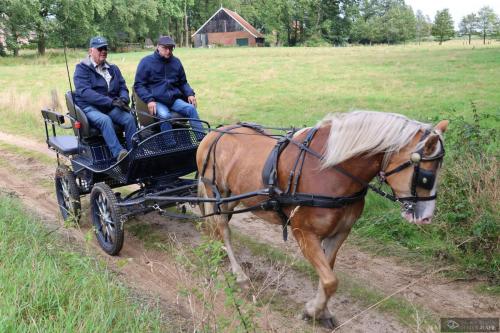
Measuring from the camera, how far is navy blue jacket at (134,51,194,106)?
6.34m

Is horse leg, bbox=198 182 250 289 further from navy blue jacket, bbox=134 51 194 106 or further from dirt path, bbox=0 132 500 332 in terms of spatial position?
navy blue jacket, bbox=134 51 194 106

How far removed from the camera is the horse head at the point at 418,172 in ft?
10.6

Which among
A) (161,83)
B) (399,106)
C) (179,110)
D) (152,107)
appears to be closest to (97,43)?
(161,83)

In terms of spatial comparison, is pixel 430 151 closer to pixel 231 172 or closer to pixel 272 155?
pixel 272 155

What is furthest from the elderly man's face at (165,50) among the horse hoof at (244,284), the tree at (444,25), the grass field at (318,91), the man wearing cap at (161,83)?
the tree at (444,25)

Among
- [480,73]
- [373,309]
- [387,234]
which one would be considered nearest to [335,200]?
[373,309]

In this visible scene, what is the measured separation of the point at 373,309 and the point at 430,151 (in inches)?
67.8

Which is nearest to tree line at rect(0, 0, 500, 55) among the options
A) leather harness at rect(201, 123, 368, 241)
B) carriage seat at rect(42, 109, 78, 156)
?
carriage seat at rect(42, 109, 78, 156)

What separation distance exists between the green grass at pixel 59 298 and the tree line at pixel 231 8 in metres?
39.2

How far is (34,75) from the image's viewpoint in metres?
27.0

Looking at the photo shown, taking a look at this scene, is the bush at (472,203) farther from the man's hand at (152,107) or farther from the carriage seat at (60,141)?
the carriage seat at (60,141)

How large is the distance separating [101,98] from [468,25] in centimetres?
8993

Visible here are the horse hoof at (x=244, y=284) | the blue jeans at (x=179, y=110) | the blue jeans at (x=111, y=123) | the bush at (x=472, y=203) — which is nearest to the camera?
the horse hoof at (x=244, y=284)

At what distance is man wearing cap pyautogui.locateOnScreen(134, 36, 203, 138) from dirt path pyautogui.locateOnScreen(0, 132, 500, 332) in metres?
1.59
